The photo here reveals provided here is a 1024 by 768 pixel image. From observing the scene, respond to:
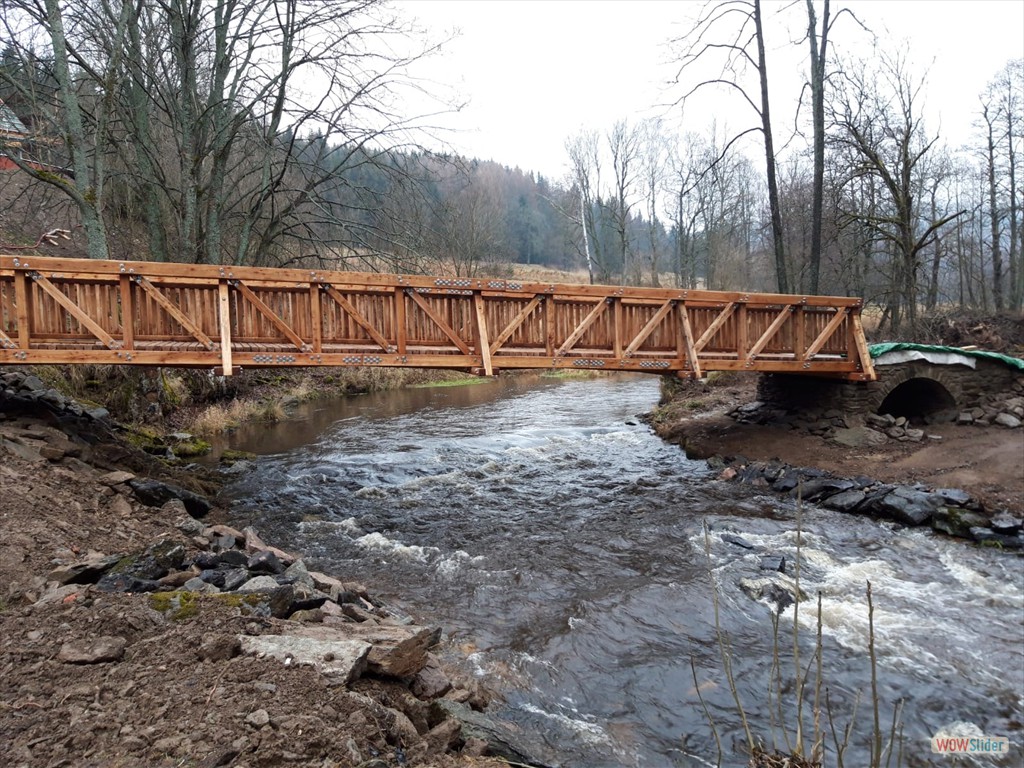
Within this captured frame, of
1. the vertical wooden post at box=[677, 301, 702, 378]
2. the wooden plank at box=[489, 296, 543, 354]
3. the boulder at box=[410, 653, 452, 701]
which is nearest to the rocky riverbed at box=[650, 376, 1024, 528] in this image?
the vertical wooden post at box=[677, 301, 702, 378]

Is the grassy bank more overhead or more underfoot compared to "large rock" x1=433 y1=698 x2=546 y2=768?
more overhead

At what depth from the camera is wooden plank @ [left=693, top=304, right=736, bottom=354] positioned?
1137 centimetres

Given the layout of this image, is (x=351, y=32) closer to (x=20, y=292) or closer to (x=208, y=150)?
(x=208, y=150)

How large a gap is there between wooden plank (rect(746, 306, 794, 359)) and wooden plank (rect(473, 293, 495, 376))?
5224mm

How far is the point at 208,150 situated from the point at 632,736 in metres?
14.5

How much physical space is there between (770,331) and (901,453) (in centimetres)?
312

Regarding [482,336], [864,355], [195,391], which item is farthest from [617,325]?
[195,391]

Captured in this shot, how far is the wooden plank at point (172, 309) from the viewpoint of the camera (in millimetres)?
8633

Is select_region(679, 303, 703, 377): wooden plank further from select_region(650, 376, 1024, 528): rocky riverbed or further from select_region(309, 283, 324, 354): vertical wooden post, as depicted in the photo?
select_region(309, 283, 324, 354): vertical wooden post

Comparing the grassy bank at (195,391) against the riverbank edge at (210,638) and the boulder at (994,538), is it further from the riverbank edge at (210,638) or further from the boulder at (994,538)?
the boulder at (994,538)

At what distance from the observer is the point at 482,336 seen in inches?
396

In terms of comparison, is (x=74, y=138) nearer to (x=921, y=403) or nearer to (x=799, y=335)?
(x=799, y=335)

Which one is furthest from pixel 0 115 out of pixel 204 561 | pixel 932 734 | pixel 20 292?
pixel 932 734

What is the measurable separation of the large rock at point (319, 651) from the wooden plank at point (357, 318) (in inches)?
248
